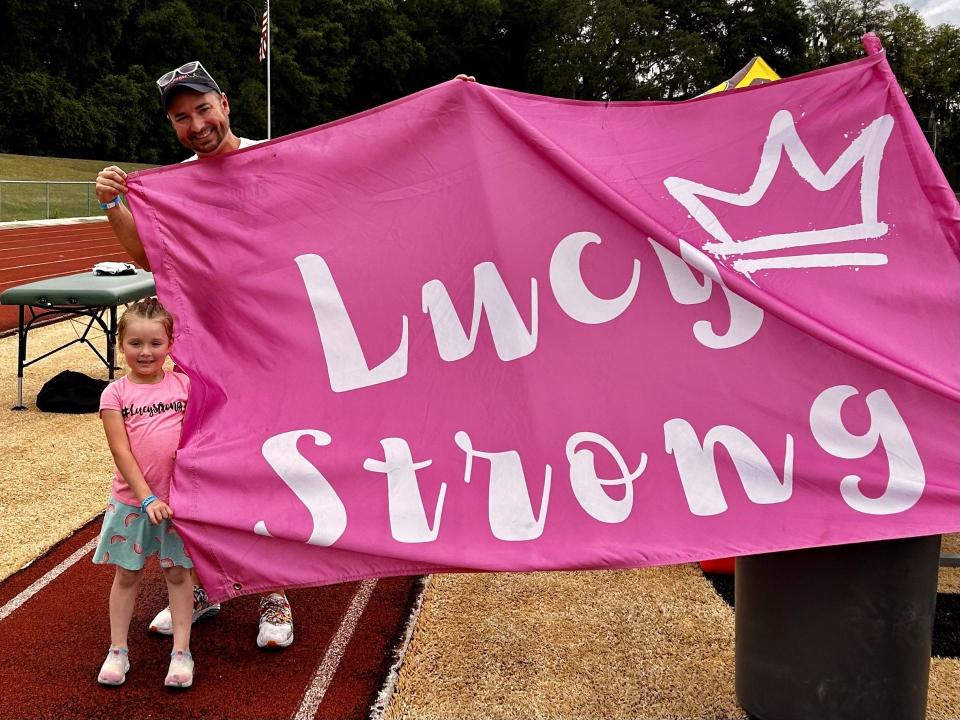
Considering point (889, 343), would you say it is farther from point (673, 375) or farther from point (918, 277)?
point (673, 375)

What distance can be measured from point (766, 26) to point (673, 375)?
67236 millimetres

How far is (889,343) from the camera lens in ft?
8.30

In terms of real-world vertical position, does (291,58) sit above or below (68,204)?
above

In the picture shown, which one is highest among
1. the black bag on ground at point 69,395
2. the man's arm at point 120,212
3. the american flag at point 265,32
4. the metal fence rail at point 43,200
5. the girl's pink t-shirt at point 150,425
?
the american flag at point 265,32

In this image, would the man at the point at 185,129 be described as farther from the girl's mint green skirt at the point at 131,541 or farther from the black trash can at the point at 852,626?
the black trash can at the point at 852,626

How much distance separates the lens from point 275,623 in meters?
3.40

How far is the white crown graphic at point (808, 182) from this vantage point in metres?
2.58

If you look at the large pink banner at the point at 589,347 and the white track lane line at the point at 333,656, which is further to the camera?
the white track lane line at the point at 333,656

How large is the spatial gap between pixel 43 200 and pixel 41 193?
0.24 meters

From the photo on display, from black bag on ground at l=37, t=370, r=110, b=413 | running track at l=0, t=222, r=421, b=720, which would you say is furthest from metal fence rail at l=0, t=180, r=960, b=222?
running track at l=0, t=222, r=421, b=720

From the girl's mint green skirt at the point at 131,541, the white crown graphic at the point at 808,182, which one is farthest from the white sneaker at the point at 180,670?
the white crown graphic at the point at 808,182

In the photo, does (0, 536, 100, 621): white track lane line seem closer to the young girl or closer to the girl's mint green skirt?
the young girl

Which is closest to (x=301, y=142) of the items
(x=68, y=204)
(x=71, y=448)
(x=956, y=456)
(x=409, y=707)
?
(x=409, y=707)

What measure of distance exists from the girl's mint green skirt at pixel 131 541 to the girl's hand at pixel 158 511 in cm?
25
